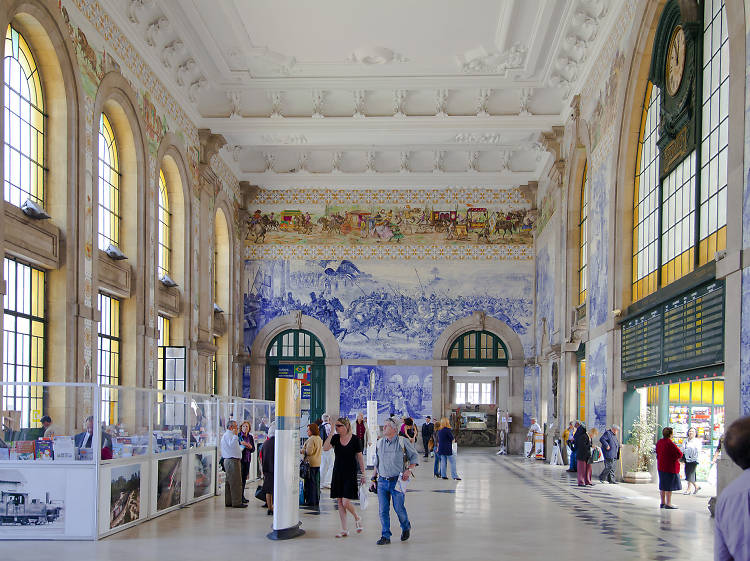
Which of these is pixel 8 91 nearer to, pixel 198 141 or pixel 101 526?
pixel 101 526

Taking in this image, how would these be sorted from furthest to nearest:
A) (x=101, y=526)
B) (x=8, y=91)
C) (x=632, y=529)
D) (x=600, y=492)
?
1. (x=600, y=492)
2. (x=8, y=91)
3. (x=632, y=529)
4. (x=101, y=526)

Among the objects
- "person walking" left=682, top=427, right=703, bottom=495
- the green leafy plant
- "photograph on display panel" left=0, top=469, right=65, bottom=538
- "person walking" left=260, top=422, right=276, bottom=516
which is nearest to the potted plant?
the green leafy plant

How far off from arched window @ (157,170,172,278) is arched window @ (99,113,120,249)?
131 inches

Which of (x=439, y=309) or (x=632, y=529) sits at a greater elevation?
(x=439, y=309)

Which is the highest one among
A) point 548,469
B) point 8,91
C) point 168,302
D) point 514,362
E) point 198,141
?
point 198,141

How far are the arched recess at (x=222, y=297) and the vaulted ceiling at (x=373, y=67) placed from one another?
279 centimetres

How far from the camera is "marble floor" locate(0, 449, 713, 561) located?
9570 millimetres

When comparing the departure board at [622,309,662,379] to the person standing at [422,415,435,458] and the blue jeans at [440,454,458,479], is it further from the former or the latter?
the person standing at [422,415,435,458]

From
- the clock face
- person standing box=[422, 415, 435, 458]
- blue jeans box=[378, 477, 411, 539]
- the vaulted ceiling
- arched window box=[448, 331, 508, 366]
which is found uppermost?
the vaulted ceiling

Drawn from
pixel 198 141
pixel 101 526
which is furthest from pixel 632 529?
pixel 198 141

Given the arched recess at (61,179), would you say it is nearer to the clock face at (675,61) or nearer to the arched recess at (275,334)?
the clock face at (675,61)

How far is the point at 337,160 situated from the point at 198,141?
677cm

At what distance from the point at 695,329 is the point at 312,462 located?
249 inches

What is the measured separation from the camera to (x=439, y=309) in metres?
32.2
